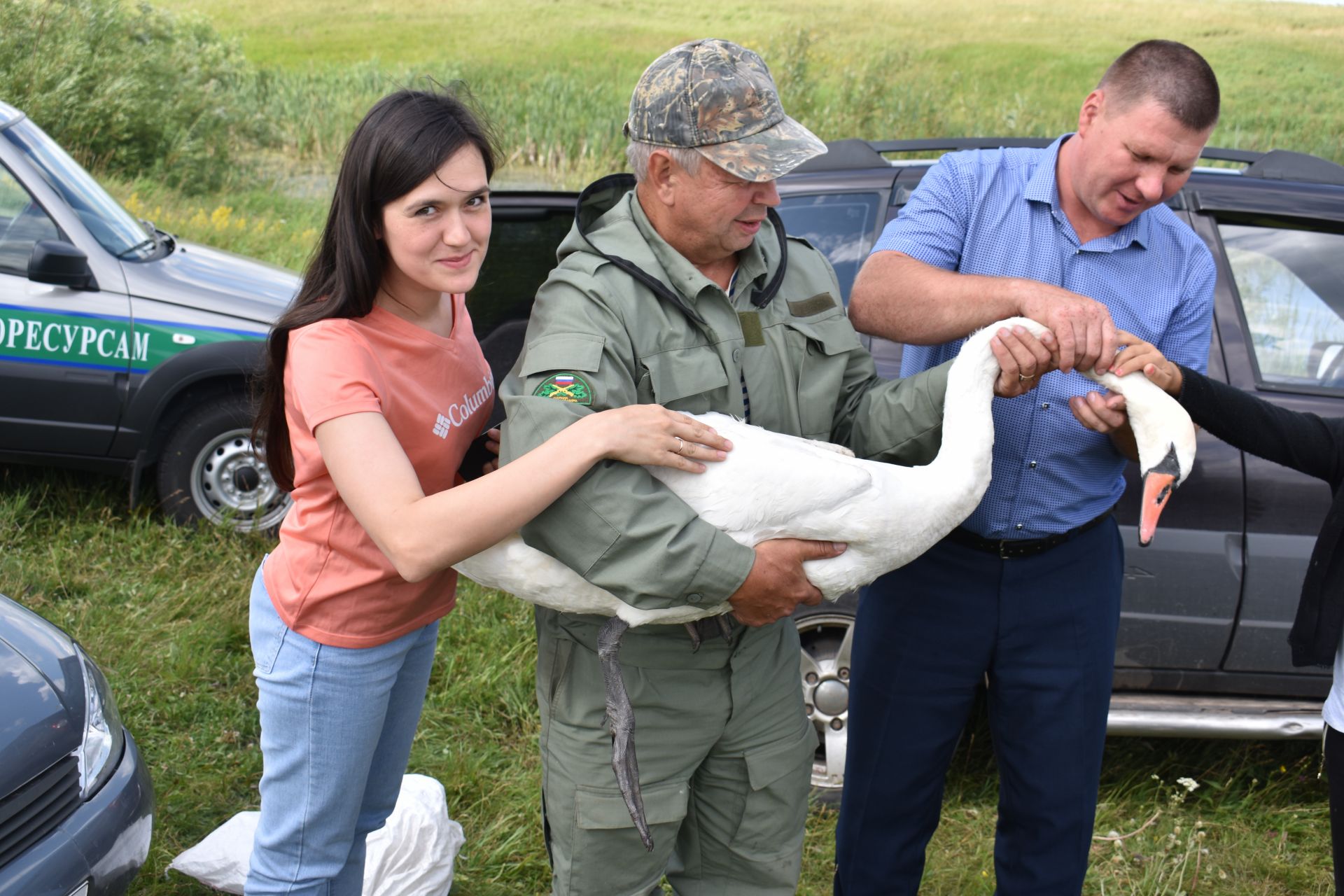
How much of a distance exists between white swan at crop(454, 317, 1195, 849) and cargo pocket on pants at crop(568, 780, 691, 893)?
50 millimetres

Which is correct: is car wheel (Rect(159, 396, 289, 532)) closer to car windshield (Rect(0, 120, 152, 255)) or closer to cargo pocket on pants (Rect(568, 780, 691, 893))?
car windshield (Rect(0, 120, 152, 255))

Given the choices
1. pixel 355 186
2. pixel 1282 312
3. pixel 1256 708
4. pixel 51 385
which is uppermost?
pixel 355 186

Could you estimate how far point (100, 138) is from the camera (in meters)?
14.3

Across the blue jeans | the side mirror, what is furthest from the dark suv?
the side mirror

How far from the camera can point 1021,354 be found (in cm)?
257

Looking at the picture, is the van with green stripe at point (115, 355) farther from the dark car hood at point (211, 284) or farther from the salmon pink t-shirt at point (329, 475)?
the salmon pink t-shirt at point (329, 475)

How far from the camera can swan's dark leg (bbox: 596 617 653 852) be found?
7.88ft

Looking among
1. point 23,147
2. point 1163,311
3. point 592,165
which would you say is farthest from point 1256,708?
point 592,165

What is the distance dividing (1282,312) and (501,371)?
9.83 feet

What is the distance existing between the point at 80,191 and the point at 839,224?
4.34 metres

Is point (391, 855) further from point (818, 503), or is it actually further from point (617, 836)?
point (818, 503)

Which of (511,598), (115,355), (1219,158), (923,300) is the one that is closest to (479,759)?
(511,598)

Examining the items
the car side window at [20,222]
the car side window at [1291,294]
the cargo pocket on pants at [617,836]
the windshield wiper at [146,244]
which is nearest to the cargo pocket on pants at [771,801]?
the cargo pocket on pants at [617,836]

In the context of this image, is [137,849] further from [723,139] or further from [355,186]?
[723,139]
